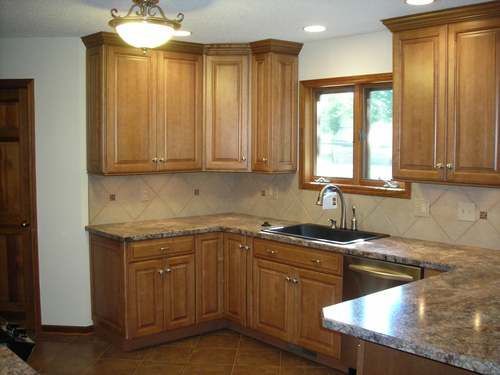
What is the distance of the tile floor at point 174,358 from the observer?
159 inches

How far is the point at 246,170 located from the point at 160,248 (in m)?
1.01

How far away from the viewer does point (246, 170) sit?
4.92 meters

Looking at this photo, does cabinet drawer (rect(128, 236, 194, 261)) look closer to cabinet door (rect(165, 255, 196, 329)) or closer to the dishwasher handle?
cabinet door (rect(165, 255, 196, 329))

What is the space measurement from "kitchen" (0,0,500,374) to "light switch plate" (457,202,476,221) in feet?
0.05

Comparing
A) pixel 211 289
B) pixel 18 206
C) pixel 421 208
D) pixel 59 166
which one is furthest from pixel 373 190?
pixel 18 206

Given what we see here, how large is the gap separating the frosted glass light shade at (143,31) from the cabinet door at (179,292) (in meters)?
1.93

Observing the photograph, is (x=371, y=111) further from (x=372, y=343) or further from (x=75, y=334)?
(x=75, y=334)

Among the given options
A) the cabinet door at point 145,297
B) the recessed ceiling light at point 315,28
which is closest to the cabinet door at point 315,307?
the cabinet door at point 145,297

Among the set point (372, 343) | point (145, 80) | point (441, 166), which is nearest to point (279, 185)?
point (145, 80)

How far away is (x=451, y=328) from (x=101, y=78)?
3230mm

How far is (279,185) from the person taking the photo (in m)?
5.14

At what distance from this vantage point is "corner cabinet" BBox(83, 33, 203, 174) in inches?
175

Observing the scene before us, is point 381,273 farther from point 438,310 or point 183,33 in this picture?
point 183,33

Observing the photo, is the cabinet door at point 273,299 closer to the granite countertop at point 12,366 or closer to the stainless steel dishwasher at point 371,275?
the stainless steel dishwasher at point 371,275
